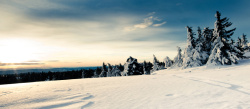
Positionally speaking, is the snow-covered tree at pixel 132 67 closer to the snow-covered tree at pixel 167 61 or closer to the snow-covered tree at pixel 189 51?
the snow-covered tree at pixel 189 51

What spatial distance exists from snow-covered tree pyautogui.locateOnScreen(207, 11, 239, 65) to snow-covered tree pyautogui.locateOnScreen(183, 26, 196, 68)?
5210 millimetres

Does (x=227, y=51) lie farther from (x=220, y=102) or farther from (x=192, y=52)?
(x=220, y=102)

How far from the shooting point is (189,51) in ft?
85.2

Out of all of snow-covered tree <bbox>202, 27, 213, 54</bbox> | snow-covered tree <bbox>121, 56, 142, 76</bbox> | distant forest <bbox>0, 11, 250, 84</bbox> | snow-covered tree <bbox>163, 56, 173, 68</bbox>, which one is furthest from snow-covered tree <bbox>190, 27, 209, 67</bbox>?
snow-covered tree <bbox>163, 56, 173, 68</bbox>

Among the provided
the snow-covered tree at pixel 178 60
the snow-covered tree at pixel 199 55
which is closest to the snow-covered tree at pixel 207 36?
the snow-covered tree at pixel 199 55

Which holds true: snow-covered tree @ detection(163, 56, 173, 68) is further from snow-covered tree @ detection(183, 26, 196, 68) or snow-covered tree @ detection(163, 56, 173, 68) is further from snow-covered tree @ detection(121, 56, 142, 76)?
snow-covered tree @ detection(121, 56, 142, 76)

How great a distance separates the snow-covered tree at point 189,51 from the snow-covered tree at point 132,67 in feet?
36.3

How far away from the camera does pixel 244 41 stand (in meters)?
60.3

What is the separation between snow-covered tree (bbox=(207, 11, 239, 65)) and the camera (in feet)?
60.3

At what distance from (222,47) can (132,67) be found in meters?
18.4

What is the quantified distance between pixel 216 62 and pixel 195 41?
29.7ft

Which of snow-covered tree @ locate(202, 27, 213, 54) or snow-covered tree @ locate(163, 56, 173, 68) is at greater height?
snow-covered tree @ locate(202, 27, 213, 54)

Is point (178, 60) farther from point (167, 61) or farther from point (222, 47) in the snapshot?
point (167, 61)

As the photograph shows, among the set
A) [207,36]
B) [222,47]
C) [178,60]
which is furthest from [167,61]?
[222,47]
